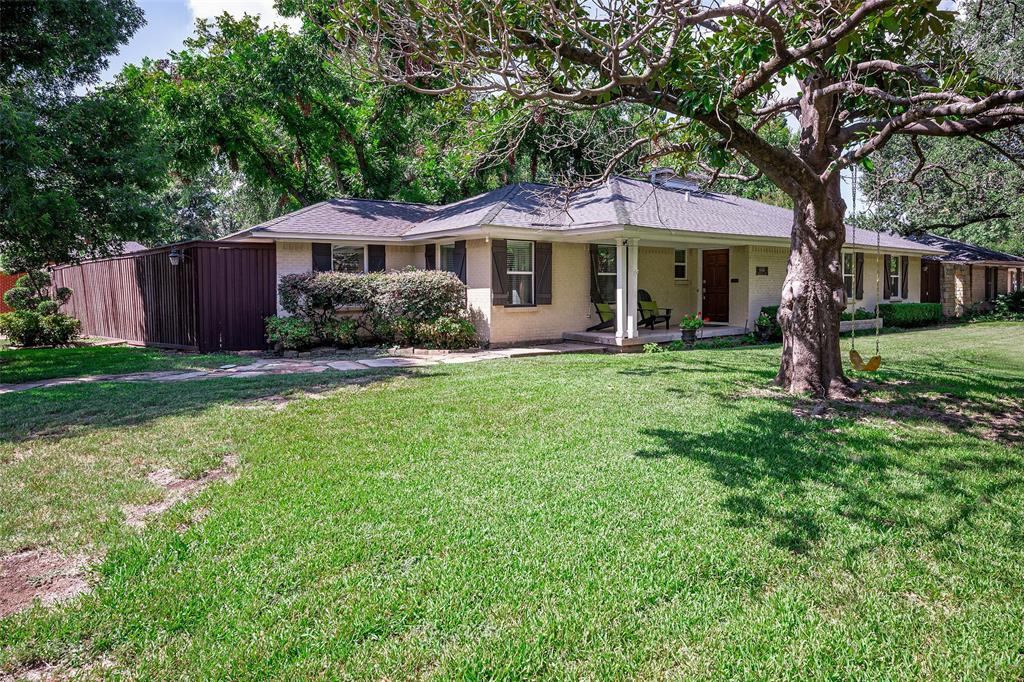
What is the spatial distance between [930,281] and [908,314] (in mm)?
6149

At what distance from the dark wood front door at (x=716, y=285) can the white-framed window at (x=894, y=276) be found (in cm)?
799

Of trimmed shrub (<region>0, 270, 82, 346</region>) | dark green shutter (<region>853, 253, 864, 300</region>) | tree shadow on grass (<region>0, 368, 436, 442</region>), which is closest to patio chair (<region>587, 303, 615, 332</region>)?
tree shadow on grass (<region>0, 368, 436, 442</region>)

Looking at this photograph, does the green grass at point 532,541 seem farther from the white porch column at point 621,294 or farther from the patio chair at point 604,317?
the patio chair at point 604,317

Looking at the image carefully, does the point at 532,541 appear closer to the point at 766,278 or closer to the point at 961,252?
the point at 766,278

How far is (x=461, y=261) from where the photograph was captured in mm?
14250

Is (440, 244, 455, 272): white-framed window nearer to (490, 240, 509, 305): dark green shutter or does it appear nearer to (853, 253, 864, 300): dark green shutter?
(490, 240, 509, 305): dark green shutter

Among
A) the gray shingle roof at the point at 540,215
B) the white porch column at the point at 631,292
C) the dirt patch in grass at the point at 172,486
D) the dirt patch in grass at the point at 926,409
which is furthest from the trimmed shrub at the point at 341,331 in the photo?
the dirt patch in grass at the point at 926,409

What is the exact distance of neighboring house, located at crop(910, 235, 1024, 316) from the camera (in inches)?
963

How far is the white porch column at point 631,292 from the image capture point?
44.2 ft

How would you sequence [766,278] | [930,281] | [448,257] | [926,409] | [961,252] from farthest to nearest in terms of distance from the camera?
[961,252] < [930,281] < [766,278] < [448,257] < [926,409]

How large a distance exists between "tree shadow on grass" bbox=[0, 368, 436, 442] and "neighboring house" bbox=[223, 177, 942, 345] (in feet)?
14.4

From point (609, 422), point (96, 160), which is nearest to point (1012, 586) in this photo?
point (609, 422)

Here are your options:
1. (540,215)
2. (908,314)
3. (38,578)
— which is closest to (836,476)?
(38,578)

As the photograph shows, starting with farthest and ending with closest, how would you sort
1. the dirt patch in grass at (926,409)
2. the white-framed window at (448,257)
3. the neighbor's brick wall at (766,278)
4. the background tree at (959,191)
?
the background tree at (959,191), the neighbor's brick wall at (766,278), the white-framed window at (448,257), the dirt patch in grass at (926,409)
